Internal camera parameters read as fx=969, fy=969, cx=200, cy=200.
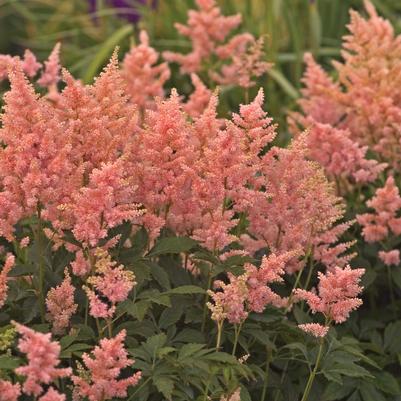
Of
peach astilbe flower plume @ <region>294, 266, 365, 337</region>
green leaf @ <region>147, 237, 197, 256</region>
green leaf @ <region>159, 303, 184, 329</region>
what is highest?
green leaf @ <region>147, 237, 197, 256</region>

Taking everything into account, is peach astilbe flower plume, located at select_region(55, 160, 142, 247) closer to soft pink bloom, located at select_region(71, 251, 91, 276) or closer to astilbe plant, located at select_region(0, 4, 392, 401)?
astilbe plant, located at select_region(0, 4, 392, 401)

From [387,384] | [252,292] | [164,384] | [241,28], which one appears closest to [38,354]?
[164,384]

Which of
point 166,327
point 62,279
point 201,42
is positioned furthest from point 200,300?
point 201,42

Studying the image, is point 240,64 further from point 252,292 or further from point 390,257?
point 252,292

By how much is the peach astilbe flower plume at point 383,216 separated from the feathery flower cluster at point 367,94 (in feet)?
1.50

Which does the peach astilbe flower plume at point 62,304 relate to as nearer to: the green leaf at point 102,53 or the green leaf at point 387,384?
the green leaf at point 387,384

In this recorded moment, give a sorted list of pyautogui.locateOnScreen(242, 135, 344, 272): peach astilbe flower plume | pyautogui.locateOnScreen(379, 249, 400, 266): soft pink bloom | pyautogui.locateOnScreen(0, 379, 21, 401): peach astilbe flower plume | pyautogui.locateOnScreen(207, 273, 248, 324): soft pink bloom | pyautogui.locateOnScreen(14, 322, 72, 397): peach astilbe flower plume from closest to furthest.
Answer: pyautogui.locateOnScreen(14, 322, 72, 397): peach astilbe flower plume, pyautogui.locateOnScreen(0, 379, 21, 401): peach astilbe flower plume, pyautogui.locateOnScreen(207, 273, 248, 324): soft pink bloom, pyautogui.locateOnScreen(242, 135, 344, 272): peach astilbe flower plume, pyautogui.locateOnScreen(379, 249, 400, 266): soft pink bloom

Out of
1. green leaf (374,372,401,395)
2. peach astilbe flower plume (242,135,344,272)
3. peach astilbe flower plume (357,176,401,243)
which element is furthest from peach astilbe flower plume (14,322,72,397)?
peach astilbe flower plume (357,176,401,243)

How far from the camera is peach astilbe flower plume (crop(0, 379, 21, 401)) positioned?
260cm

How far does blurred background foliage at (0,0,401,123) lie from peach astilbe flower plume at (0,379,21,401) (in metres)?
3.86

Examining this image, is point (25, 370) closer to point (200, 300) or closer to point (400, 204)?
point (200, 300)

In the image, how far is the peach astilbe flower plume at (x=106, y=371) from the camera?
2602 mm

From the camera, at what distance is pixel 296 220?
3410mm

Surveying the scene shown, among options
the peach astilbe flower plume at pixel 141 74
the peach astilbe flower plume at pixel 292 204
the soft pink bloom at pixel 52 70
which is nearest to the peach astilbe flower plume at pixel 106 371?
the peach astilbe flower plume at pixel 292 204
